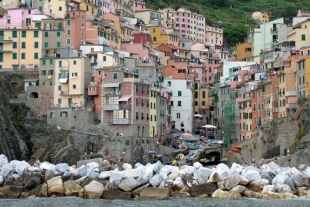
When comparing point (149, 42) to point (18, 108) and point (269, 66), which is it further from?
point (18, 108)

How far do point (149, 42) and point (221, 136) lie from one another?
61.2ft

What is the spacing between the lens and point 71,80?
9269cm

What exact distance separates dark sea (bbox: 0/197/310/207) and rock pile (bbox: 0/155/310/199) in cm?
200

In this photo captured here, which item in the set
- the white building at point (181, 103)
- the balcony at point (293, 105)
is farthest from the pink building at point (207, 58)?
the balcony at point (293, 105)

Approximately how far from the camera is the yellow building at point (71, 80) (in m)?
92.1

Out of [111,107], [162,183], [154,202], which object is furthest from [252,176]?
[111,107]

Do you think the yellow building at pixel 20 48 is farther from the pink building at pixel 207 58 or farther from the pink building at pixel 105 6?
the pink building at pixel 207 58

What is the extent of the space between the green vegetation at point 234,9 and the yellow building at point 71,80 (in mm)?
63672

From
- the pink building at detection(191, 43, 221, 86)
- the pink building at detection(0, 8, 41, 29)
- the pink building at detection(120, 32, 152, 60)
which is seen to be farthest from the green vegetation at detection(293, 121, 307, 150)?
the pink building at detection(191, 43, 221, 86)

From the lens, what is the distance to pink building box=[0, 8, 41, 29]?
342ft

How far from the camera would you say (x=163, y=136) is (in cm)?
9469

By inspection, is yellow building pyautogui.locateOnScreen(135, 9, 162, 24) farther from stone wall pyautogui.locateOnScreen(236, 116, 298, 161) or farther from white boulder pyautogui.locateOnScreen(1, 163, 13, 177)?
white boulder pyautogui.locateOnScreen(1, 163, 13, 177)

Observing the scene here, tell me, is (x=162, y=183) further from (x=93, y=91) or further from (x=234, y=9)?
(x=234, y=9)

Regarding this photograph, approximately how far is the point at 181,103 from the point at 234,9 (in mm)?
80947
